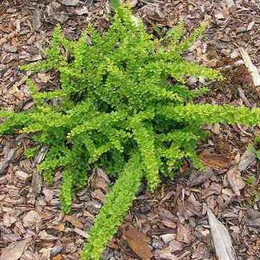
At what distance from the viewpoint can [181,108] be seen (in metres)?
3.29

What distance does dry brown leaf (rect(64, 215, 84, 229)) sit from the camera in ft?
11.4

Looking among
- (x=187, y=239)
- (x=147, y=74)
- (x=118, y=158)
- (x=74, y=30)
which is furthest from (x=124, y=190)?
(x=74, y=30)

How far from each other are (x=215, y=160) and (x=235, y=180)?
18 cm

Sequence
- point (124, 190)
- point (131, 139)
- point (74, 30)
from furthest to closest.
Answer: point (74, 30) → point (131, 139) → point (124, 190)

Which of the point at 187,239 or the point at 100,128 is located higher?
the point at 100,128

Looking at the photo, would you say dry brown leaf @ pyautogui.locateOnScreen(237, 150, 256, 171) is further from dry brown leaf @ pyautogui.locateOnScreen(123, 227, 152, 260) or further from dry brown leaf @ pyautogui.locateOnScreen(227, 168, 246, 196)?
dry brown leaf @ pyautogui.locateOnScreen(123, 227, 152, 260)

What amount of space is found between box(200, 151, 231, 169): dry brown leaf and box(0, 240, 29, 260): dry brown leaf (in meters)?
1.23

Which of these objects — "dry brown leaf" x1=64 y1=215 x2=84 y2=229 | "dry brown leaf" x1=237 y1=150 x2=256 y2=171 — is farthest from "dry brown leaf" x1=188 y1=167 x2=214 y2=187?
"dry brown leaf" x1=64 y1=215 x2=84 y2=229

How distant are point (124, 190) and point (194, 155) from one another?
50 cm

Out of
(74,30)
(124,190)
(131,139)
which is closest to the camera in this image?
(124,190)

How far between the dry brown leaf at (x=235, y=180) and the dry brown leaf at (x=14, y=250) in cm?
132

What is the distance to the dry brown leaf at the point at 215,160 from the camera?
145 inches

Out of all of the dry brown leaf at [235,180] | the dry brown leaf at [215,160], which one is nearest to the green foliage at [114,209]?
the dry brown leaf at [215,160]

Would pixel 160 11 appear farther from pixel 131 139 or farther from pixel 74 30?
pixel 131 139
